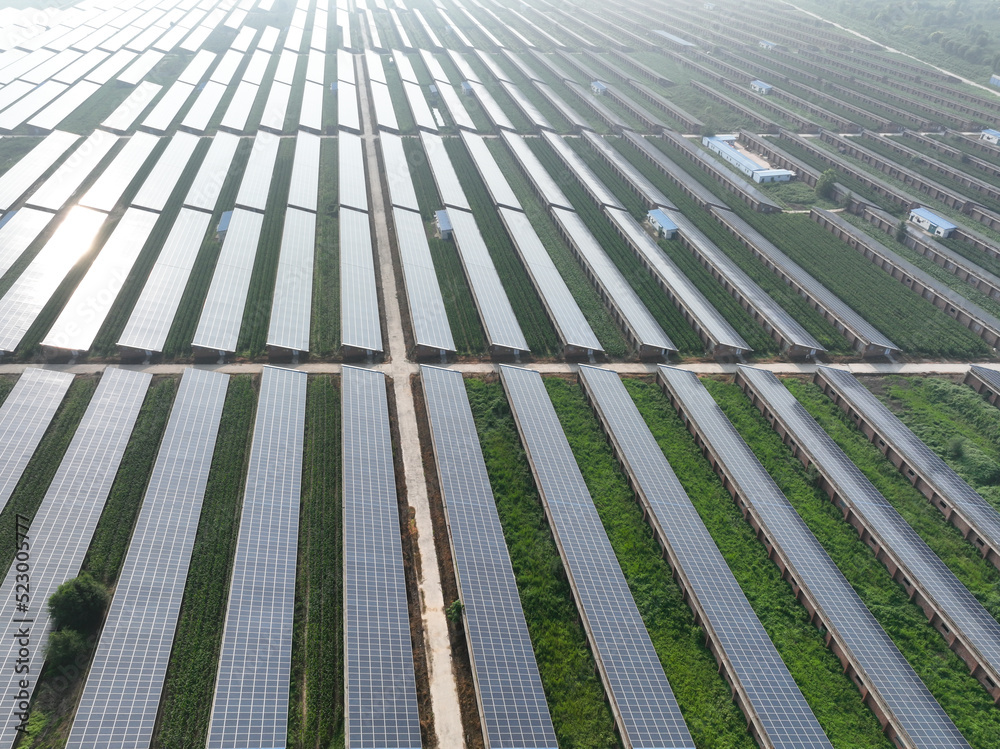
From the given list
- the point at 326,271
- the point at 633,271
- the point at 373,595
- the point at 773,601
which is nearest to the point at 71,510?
the point at 373,595

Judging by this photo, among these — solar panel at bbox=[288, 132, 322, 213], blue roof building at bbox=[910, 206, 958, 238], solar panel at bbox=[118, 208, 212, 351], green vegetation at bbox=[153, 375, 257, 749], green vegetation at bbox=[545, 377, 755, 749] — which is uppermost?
blue roof building at bbox=[910, 206, 958, 238]

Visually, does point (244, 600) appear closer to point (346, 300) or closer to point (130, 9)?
point (346, 300)

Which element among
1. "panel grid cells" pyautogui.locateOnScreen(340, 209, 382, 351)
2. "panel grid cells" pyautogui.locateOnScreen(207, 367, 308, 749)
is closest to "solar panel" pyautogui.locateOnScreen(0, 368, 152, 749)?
"panel grid cells" pyautogui.locateOnScreen(207, 367, 308, 749)

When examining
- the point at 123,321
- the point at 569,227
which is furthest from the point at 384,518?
the point at 569,227

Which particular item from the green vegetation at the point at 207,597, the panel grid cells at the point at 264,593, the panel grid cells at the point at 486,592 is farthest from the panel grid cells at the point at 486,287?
the green vegetation at the point at 207,597

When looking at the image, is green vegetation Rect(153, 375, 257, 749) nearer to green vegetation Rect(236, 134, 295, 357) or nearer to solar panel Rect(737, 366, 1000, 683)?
green vegetation Rect(236, 134, 295, 357)

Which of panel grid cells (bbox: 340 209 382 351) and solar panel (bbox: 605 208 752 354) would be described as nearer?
panel grid cells (bbox: 340 209 382 351)

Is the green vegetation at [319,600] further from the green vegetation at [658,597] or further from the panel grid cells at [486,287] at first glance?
the green vegetation at [658,597]
